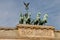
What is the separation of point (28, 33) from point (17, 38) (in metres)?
0.95

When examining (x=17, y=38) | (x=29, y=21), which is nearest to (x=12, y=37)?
(x=17, y=38)

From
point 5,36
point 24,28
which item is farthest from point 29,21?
point 5,36

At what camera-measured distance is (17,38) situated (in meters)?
22.0

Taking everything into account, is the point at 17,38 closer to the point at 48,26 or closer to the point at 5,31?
the point at 5,31

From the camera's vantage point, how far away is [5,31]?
877 inches

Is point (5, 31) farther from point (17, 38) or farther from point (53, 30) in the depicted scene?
point (53, 30)

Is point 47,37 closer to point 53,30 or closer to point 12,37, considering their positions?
point 53,30

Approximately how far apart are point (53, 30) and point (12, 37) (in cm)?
336

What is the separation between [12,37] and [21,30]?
0.89 metres

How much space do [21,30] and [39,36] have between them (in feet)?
4.87

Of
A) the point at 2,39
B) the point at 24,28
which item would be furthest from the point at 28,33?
the point at 2,39

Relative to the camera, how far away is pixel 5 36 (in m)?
21.9

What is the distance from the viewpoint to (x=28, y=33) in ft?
72.8

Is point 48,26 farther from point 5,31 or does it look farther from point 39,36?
point 5,31
